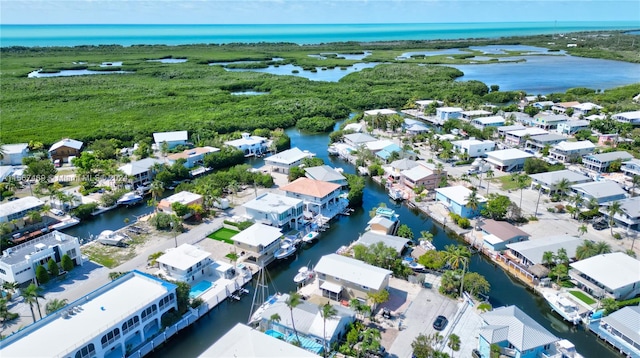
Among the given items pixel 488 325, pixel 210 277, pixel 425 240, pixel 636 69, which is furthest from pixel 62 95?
pixel 636 69

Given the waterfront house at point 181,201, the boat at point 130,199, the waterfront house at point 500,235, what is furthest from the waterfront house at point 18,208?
the waterfront house at point 500,235

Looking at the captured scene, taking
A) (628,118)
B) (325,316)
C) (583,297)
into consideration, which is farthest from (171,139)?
(628,118)

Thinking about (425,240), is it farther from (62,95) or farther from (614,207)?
(62,95)

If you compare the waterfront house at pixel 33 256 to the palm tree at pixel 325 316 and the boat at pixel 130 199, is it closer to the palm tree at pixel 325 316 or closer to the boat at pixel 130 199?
the boat at pixel 130 199

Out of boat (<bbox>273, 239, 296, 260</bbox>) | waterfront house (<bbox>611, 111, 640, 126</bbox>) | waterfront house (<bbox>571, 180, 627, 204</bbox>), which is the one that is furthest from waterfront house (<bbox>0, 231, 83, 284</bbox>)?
waterfront house (<bbox>611, 111, 640, 126</bbox>)

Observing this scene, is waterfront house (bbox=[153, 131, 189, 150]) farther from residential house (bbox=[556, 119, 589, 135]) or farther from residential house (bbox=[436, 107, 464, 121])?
residential house (bbox=[556, 119, 589, 135])
